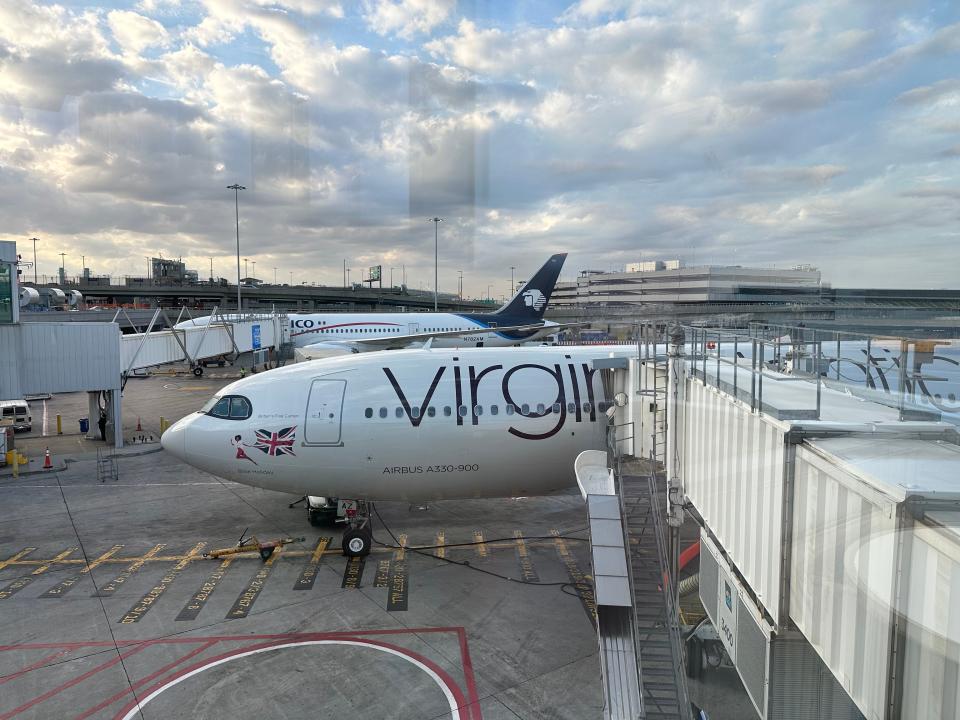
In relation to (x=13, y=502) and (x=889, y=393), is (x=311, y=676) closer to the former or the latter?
(x=889, y=393)

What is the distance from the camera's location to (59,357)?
2708 centimetres

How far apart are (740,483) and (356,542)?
1137cm

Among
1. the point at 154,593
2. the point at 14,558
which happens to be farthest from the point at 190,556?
the point at 14,558

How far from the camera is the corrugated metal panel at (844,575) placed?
4402 mm

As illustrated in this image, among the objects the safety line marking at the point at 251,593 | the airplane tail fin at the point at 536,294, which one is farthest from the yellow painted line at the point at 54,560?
the airplane tail fin at the point at 536,294

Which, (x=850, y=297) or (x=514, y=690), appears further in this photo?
(x=850, y=297)

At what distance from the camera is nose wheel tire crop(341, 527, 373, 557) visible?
631 inches

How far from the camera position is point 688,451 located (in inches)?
380

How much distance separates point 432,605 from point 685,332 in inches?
316

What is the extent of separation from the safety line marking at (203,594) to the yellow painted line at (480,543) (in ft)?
21.3

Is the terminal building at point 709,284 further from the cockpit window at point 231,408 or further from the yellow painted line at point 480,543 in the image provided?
the cockpit window at point 231,408

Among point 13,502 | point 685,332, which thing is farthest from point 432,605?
point 13,502

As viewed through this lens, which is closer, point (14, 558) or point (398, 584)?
point (398, 584)

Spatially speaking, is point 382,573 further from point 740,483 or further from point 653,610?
point 740,483
